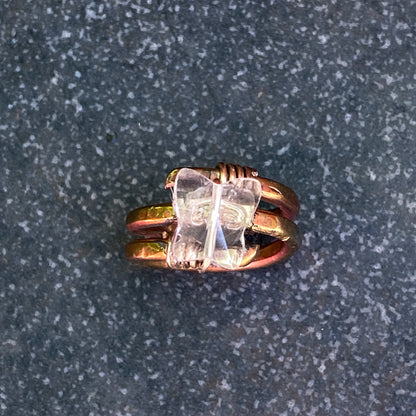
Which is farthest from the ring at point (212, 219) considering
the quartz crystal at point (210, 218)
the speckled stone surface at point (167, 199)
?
the speckled stone surface at point (167, 199)

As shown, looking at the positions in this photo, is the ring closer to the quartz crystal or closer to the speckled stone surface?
the quartz crystal

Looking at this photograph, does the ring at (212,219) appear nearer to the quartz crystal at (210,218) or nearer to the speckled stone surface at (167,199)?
the quartz crystal at (210,218)

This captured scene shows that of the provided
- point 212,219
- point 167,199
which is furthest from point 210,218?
point 167,199

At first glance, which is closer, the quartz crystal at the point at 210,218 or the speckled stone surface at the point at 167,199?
the quartz crystal at the point at 210,218

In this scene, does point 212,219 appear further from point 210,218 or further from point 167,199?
point 167,199

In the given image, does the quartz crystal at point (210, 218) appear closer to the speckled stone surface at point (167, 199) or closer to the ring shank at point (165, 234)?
the ring shank at point (165, 234)

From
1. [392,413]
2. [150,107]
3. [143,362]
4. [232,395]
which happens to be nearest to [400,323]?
[392,413]

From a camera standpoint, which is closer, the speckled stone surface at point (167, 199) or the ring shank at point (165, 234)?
the ring shank at point (165, 234)

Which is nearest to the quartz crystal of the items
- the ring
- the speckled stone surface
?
the ring
